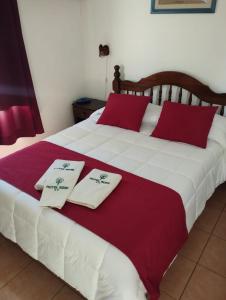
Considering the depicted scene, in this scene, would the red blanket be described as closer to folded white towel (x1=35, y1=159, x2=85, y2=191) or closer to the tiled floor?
folded white towel (x1=35, y1=159, x2=85, y2=191)

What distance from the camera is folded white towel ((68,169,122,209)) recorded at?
57.7 inches

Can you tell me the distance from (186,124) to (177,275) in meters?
1.21

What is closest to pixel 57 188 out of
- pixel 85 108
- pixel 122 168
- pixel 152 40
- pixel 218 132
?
pixel 122 168

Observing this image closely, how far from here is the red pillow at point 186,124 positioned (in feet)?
7.02

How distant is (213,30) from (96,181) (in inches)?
70.0

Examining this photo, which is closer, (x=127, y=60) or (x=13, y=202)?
(x=13, y=202)

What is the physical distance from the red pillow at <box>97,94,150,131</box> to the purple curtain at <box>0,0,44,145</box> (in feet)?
2.63

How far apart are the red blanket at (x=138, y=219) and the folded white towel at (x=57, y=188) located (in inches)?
2.3

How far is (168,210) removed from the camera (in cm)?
147

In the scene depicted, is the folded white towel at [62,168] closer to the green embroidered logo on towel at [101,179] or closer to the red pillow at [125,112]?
the green embroidered logo on towel at [101,179]

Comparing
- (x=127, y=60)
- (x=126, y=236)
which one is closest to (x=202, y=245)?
(x=126, y=236)

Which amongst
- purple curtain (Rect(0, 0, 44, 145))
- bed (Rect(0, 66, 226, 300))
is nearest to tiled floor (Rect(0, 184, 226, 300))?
bed (Rect(0, 66, 226, 300))

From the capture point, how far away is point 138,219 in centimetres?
138

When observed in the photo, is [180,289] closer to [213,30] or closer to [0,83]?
[213,30]
